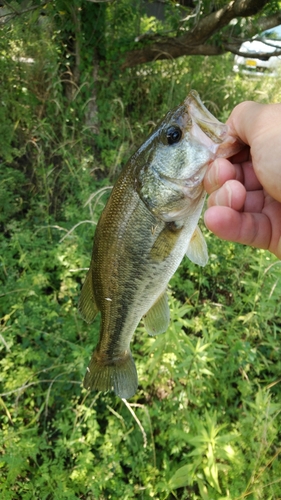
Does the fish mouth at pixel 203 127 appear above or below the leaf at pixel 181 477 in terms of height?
above

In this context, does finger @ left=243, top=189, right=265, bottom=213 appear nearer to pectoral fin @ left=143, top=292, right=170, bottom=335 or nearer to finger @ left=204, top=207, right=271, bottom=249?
finger @ left=204, top=207, right=271, bottom=249

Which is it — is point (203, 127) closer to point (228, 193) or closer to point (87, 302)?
point (228, 193)

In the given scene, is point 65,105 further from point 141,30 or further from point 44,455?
point 44,455

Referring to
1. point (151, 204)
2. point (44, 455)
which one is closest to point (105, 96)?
point (151, 204)

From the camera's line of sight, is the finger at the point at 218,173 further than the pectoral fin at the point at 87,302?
No

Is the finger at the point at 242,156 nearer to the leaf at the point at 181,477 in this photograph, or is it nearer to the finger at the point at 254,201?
the finger at the point at 254,201

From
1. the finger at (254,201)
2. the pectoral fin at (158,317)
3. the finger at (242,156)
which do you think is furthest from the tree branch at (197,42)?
the pectoral fin at (158,317)

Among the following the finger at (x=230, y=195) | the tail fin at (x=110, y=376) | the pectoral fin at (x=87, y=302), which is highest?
the finger at (x=230, y=195)
